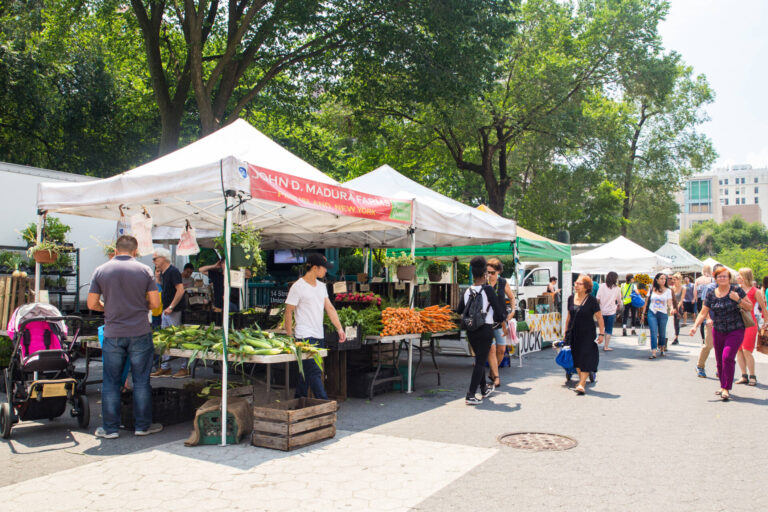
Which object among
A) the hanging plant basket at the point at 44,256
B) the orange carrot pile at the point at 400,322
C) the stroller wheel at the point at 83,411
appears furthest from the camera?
the orange carrot pile at the point at 400,322

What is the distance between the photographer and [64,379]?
6.51 m

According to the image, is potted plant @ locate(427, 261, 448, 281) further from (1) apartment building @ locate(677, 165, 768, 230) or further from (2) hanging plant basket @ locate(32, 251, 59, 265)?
(1) apartment building @ locate(677, 165, 768, 230)

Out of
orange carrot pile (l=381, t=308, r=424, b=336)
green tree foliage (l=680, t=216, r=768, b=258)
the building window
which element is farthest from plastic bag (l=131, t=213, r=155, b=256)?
the building window

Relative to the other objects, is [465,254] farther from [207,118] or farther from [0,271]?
[0,271]

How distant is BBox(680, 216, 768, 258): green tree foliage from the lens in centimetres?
8931

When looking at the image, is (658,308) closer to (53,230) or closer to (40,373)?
(40,373)

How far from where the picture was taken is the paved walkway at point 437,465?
4668 mm

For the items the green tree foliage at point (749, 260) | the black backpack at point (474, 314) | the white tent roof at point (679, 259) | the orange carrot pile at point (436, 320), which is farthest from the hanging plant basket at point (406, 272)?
the green tree foliage at point (749, 260)

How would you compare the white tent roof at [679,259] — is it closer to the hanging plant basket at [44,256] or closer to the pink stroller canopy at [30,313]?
the hanging plant basket at [44,256]

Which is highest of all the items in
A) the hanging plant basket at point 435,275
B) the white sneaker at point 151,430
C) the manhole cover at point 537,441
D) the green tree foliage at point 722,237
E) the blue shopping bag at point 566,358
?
the green tree foliage at point 722,237

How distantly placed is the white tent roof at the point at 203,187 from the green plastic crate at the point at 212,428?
88.4 inches

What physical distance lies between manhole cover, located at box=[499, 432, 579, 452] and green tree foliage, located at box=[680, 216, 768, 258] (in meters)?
91.3

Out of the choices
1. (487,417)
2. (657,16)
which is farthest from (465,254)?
(657,16)

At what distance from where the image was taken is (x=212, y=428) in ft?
20.5
